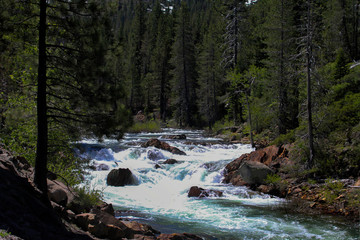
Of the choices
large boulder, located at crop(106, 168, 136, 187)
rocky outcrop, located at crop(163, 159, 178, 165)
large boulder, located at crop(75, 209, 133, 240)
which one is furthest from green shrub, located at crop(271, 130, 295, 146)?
large boulder, located at crop(75, 209, 133, 240)

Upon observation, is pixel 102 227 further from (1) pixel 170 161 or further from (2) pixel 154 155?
(2) pixel 154 155

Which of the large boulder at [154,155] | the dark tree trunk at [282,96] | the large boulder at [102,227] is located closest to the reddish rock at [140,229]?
the large boulder at [102,227]

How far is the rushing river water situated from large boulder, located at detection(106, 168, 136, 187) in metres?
0.38

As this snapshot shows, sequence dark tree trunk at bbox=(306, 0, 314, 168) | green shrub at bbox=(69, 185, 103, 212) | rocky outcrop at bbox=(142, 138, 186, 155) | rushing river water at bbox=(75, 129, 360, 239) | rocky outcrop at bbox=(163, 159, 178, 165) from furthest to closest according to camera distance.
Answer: rocky outcrop at bbox=(142, 138, 186, 155) < rocky outcrop at bbox=(163, 159, 178, 165) < dark tree trunk at bbox=(306, 0, 314, 168) < rushing river water at bbox=(75, 129, 360, 239) < green shrub at bbox=(69, 185, 103, 212)

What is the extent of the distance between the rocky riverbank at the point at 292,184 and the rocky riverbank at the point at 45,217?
5.97m

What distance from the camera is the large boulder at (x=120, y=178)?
15547mm

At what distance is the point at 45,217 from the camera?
600 centimetres

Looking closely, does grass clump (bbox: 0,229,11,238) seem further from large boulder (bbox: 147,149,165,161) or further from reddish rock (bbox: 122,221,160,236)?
large boulder (bbox: 147,149,165,161)

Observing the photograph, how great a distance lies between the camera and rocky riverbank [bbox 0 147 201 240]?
5.41 metres

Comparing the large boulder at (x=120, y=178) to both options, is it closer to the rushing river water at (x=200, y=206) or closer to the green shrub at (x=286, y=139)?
the rushing river water at (x=200, y=206)

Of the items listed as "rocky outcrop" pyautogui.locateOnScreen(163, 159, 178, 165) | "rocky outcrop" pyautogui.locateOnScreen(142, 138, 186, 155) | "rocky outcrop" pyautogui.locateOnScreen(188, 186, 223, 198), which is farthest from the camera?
"rocky outcrop" pyautogui.locateOnScreen(142, 138, 186, 155)

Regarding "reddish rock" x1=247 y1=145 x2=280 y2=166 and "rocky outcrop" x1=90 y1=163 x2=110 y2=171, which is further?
"rocky outcrop" x1=90 y1=163 x2=110 y2=171

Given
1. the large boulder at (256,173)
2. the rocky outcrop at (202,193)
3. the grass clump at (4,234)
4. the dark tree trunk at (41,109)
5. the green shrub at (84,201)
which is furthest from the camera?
the large boulder at (256,173)

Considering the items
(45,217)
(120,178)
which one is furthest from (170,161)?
(45,217)
